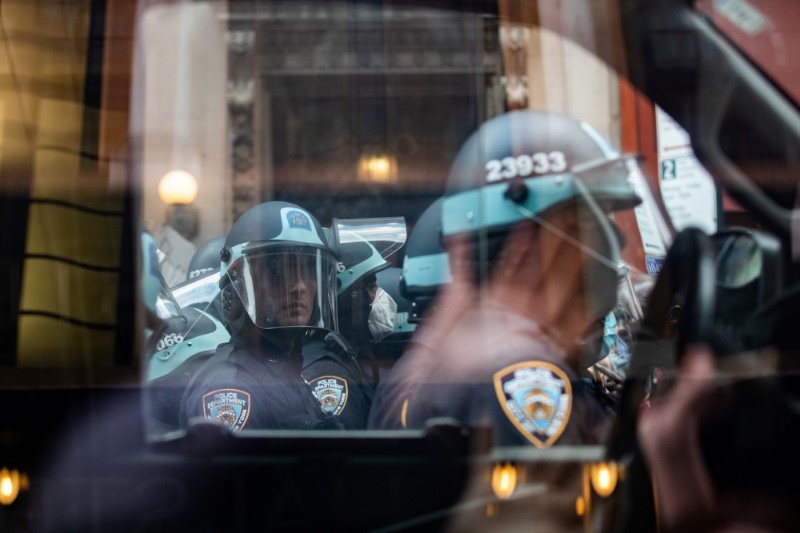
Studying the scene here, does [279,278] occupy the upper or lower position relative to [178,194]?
lower

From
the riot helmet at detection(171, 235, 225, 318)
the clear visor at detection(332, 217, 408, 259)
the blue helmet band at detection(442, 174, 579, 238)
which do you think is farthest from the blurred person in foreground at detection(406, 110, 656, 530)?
the riot helmet at detection(171, 235, 225, 318)

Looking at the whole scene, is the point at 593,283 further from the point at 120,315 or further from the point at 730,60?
the point at 120,315

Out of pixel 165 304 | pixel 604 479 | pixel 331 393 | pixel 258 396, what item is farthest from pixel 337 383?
pixel 604 479

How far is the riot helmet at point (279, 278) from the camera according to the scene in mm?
2150

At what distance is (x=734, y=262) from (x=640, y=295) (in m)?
0.18

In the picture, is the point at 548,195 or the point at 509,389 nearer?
the point at 509,389

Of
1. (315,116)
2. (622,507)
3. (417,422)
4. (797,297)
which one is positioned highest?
(315,116)

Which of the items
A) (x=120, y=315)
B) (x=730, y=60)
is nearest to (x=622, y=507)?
(x=730, y=60)

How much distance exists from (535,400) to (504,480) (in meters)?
0.15

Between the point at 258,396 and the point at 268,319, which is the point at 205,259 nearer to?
the point at 268,319

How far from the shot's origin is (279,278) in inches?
93.0

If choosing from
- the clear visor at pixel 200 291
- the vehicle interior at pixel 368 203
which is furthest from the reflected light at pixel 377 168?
the clear visor at pixel 200 291

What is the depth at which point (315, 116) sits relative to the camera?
6.26ft

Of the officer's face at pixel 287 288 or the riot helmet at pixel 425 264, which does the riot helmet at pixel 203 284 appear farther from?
the riot helmet at pixel 425 264
